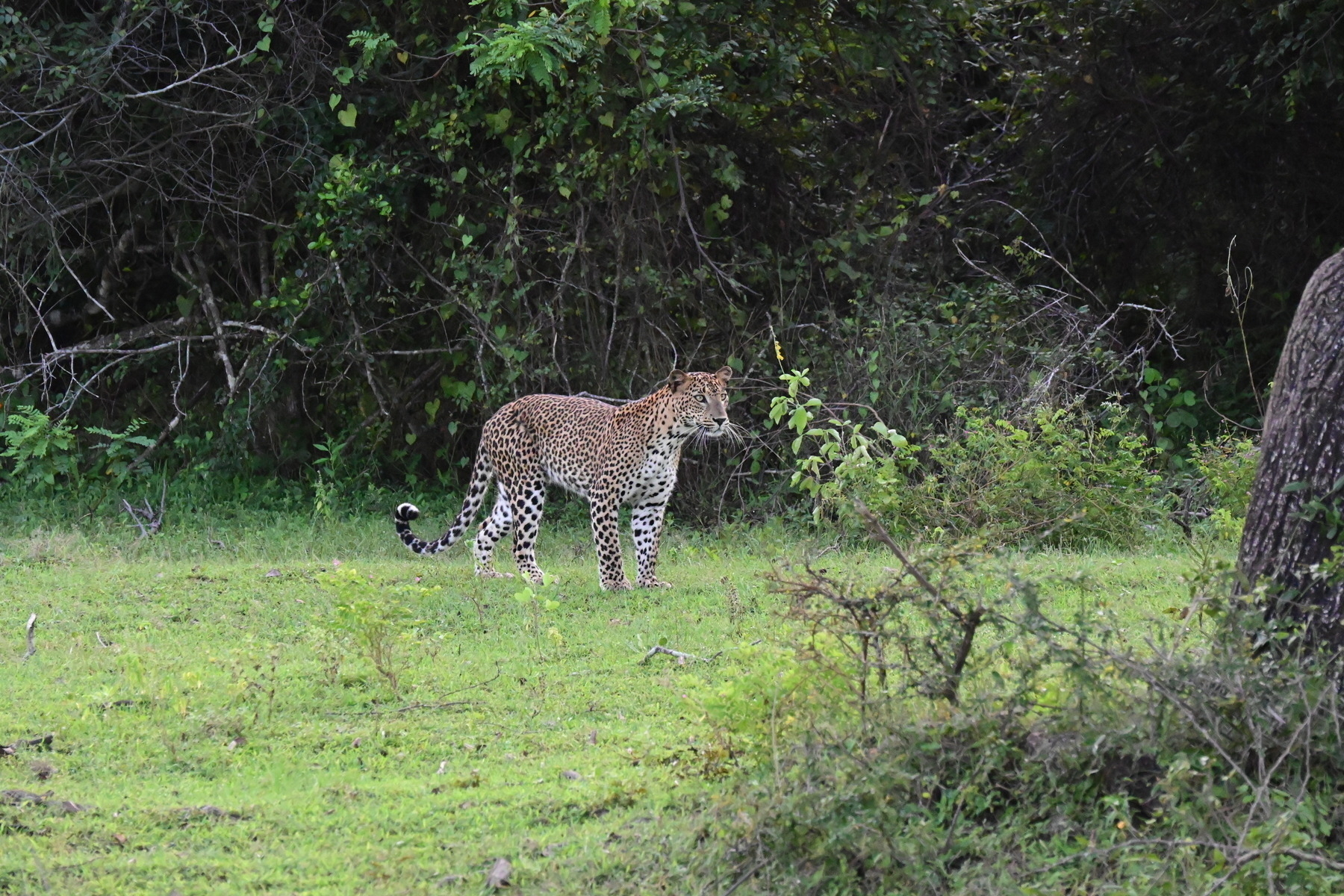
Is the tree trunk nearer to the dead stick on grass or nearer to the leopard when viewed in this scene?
the leopard

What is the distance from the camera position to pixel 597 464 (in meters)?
10.4

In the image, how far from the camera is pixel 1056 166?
1444cm

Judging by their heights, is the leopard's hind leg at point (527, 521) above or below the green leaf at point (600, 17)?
below

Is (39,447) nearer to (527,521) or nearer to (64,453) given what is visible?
(64,453)

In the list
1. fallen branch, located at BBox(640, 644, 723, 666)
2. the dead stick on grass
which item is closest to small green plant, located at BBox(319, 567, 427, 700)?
fallen branch, located at BBox(640, 644, 723, 666)

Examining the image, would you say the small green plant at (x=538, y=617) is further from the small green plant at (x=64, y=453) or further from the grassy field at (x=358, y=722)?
the small green plant at (x=64, y=453)

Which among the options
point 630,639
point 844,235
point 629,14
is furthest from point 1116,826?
point 844,235

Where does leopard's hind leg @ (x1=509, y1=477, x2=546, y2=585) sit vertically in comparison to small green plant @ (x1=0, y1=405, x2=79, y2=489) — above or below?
above

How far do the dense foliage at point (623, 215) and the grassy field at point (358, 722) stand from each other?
2718mm

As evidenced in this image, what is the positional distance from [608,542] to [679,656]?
2.51 m

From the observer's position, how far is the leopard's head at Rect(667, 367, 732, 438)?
10.1m

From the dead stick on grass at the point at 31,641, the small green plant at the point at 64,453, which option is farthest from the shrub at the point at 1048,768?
the small green plant at the point at 64,453

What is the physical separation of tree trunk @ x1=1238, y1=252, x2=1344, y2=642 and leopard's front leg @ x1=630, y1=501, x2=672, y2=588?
17.4ft

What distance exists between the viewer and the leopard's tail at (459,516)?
10.9m
